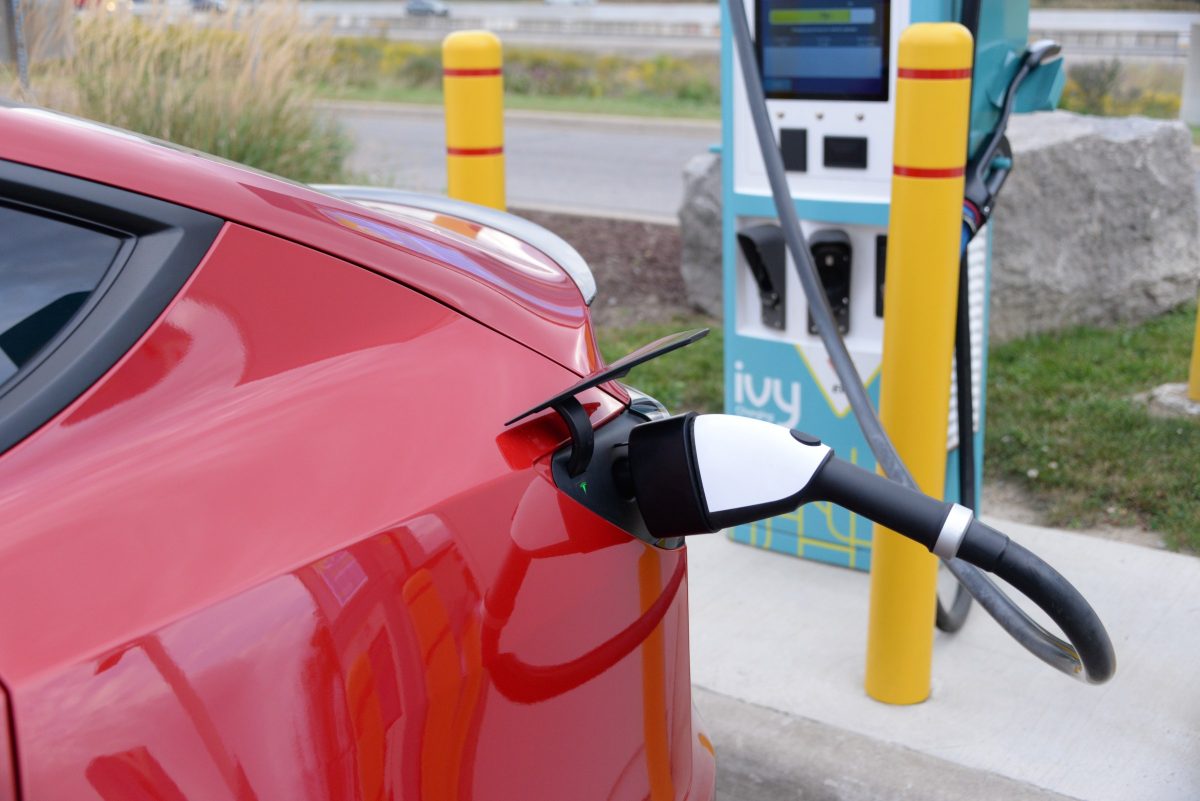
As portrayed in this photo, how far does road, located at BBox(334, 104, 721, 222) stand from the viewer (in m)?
11.2

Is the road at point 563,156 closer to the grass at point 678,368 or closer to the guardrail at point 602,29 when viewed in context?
the grass at point 678,368

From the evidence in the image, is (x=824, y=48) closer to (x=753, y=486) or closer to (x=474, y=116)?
(x=474, y=116)

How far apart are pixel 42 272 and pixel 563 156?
46.2 feet

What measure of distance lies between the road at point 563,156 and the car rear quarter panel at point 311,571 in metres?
7.72

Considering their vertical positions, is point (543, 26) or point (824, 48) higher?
point (543, 26)

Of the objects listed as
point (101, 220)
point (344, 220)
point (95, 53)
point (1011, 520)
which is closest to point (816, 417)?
point (1011, 520)

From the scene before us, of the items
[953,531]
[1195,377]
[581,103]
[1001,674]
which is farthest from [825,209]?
[581,103]

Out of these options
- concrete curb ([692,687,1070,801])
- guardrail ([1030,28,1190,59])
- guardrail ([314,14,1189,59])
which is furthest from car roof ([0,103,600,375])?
guardrail ([314,14,1189,59])

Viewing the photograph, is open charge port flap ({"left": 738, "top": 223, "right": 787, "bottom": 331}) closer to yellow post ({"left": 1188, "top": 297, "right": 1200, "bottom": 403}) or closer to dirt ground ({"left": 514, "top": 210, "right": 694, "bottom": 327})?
yellow post ({"left": 1188, "top": 297, "right": 1200, "bottom": 403})

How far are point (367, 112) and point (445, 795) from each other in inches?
770

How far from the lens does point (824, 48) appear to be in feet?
11.8

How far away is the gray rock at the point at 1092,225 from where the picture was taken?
224 inches

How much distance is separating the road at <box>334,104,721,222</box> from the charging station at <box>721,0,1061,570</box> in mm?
5466

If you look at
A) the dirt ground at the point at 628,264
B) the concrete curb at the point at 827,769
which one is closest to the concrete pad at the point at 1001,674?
the concrete curb at the point at 827,769
